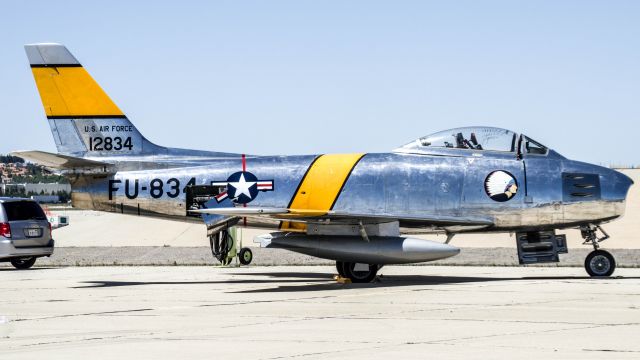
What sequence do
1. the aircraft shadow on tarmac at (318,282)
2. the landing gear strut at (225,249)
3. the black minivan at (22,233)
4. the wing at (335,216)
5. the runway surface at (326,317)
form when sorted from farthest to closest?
the black minivan at (22,233) < the landing gear strut at (225,249) < the aircraft shadow on tarmac at (318,282) < the wing at (335,216) < the runway surface at (326,317)

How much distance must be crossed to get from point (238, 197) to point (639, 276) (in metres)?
8.12

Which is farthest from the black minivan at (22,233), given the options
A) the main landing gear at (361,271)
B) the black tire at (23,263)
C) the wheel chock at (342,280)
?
the main landing gear at (361,271)

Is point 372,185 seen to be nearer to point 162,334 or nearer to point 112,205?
point 112,205

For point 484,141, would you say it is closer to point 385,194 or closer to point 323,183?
point 385,194

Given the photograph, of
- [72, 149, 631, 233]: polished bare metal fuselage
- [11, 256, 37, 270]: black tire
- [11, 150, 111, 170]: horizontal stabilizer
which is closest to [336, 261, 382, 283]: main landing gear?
[72, 149, 631, 233]: polished bare metal fuselage

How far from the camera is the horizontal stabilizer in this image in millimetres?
19531

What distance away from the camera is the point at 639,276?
18328 mm

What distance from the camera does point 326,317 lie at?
39.6ft

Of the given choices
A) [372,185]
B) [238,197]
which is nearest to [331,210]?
[372,185]

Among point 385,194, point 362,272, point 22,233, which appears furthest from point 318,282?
point 22,233

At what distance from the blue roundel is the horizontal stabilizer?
3.10 meters

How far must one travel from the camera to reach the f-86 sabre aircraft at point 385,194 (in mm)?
17906

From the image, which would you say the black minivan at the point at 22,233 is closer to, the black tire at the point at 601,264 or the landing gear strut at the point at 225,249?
the landing gear strut at the point at 225,249

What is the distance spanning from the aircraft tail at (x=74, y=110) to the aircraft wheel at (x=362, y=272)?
5.83m
